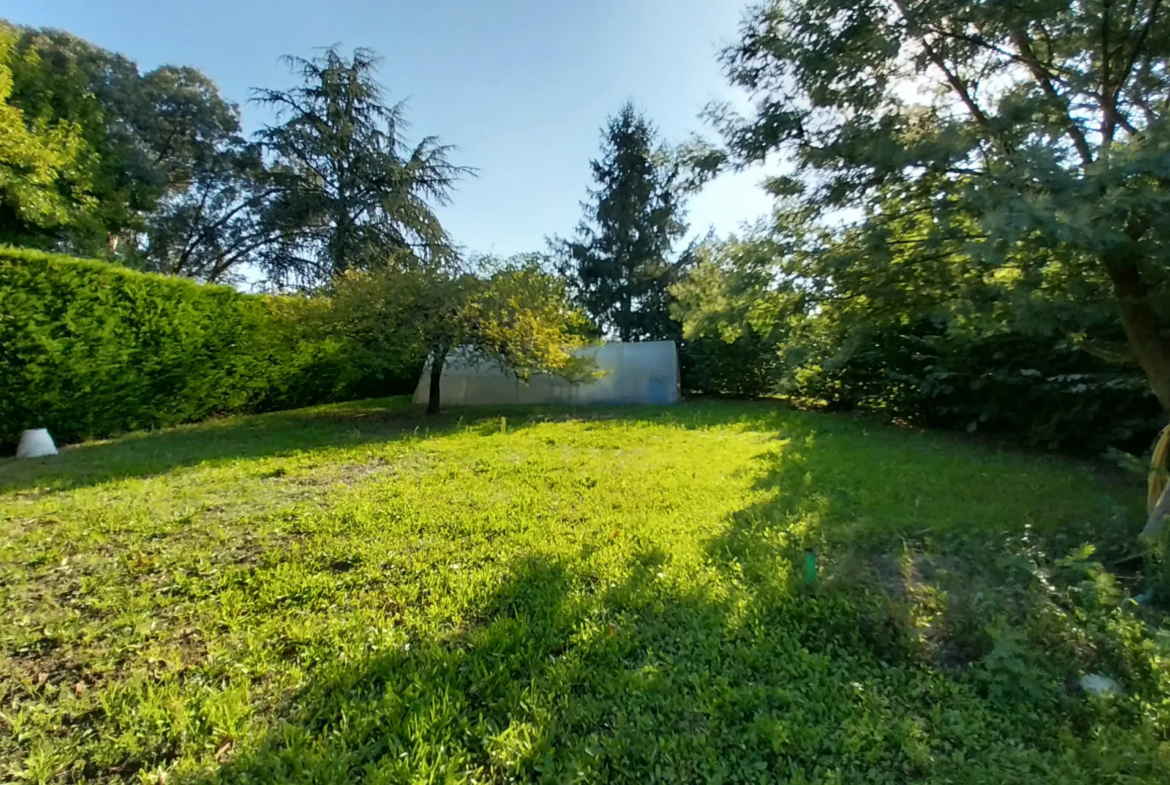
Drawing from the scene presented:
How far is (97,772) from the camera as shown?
152 cm

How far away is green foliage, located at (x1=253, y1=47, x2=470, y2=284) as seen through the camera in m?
13.6

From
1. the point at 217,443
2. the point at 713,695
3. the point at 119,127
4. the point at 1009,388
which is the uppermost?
the point at 119,127

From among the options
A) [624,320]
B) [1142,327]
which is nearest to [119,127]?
[624,320]

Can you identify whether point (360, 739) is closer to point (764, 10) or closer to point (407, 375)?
point (764, 10)

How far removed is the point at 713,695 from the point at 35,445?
7.72m

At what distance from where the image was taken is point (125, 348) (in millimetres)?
6898

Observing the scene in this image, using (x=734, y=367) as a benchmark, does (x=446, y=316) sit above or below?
above

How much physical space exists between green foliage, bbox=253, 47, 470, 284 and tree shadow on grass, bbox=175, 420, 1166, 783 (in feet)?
42.2

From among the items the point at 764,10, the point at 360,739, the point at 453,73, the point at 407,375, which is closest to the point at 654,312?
the point at 407,375

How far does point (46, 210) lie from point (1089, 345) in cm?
1611

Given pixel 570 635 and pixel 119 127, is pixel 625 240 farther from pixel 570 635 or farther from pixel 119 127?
pixel 570 635

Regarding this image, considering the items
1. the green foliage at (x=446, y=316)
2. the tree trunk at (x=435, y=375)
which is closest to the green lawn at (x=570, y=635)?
the green foliage at (x=446, y=316)

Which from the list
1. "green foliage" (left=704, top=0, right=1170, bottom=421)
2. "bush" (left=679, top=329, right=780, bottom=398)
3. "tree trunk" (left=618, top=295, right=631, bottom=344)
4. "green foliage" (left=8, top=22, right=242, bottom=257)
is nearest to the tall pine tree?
"tree trunk" (left=618, top=295, right=631, bottom=344)

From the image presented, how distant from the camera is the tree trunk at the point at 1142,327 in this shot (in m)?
3.56
